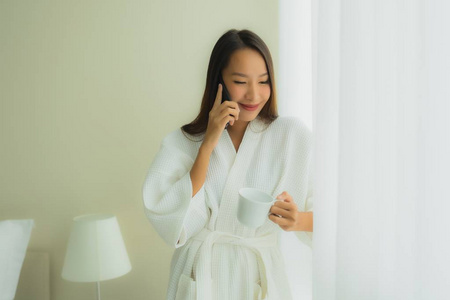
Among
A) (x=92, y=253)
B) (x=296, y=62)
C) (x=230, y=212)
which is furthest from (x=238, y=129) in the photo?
(x=92, y=253)

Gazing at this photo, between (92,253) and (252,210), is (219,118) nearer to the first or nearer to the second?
(252,210)

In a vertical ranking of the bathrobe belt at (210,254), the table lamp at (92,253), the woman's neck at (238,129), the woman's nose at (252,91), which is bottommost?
the table lamp at (92,253)

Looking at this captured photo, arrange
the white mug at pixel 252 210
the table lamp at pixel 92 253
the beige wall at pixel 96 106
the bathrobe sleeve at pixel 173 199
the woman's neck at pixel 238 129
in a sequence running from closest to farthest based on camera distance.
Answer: the white mug at pixel 252 210 < the bathrobe sleeve at pixel 173 199 < the woman's neck at pixel 238 129 < the table lamp at pixel 92 253 < the beige wall at pixel 96 106

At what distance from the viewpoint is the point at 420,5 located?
60 cm

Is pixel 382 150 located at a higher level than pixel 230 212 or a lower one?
higher

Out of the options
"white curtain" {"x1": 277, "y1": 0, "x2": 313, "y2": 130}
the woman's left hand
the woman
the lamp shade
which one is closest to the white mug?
the woman's left hand

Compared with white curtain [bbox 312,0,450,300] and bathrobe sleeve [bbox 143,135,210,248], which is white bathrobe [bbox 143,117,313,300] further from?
white curtain [bbox 312,0,450,300]

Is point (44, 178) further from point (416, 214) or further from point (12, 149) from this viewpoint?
point (416, 214)

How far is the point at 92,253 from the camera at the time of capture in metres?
1.71

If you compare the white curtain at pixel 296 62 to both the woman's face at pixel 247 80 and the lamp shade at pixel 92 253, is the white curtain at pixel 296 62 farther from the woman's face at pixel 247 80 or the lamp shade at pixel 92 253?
the lamp shade at pixel 92 253

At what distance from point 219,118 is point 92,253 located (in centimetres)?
92

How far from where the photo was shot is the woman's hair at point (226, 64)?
115 cm

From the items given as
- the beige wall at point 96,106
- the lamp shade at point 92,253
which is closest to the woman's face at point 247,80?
the beige wall at point 96,106

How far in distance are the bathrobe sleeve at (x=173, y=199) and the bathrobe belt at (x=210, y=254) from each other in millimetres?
46
